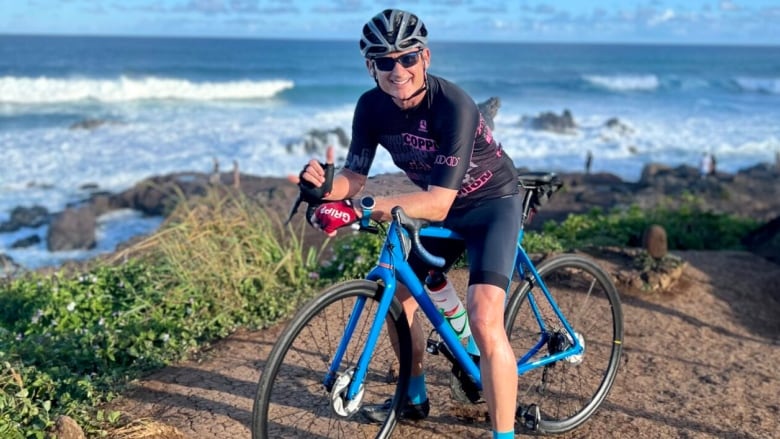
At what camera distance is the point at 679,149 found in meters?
26.9

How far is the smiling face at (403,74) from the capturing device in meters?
3.16

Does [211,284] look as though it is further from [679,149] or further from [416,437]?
[679,149]

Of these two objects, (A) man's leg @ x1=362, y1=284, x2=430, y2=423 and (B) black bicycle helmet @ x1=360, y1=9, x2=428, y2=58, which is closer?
(B) black bicycle helmet @ x1=360, y1=9, x2=428, y2=58

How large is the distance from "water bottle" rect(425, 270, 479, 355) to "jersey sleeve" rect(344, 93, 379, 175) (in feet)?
1.96

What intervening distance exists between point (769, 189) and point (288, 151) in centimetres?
1389

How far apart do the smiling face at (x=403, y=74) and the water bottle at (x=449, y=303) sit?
0.83m

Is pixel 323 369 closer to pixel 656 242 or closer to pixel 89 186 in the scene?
pixel 656 242

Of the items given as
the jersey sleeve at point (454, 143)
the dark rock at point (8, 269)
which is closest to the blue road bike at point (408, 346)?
the jersey sleeve at point (454, 143)

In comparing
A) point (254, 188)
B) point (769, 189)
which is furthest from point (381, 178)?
point (769, 189)

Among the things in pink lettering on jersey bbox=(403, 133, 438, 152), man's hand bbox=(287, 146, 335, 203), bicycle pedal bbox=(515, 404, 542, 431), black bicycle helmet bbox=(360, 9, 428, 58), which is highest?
black bicycle helmet bbox=(360, 9, 428, 58)

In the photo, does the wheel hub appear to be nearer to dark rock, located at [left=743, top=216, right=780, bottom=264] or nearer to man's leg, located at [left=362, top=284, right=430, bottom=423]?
man's leg, located at [left=362, top=284, right=430, bottom=423]

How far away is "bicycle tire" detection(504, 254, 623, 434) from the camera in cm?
383

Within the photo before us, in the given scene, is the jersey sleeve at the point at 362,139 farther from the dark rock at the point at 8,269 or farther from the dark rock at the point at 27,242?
the dark rock at the point at 27,242

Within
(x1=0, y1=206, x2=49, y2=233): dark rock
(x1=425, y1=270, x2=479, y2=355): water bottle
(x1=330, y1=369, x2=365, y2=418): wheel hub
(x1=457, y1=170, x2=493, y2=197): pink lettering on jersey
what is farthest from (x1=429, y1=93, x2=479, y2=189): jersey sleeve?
(x1=0, y1=206, x2=49, y2=233): dark rock
